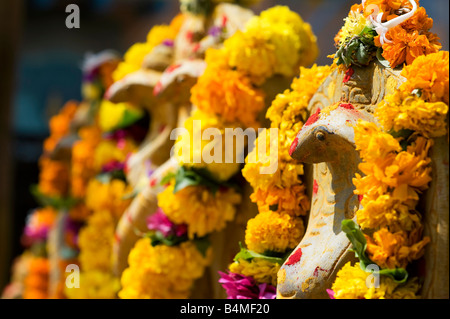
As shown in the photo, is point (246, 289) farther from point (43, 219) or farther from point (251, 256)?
point (43, 219)

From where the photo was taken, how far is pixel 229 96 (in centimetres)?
185

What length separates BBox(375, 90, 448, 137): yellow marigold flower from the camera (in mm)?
1230

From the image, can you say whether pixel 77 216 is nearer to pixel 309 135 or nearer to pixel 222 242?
pixel 222 242

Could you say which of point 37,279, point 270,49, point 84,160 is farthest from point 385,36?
point 37,279

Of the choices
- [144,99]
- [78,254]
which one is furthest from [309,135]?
[78,254]

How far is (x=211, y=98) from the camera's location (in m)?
1.87

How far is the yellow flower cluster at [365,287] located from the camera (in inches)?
49.8

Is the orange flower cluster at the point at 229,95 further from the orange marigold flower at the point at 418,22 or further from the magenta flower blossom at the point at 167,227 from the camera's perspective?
the orange marigold flower at the point at 418,22

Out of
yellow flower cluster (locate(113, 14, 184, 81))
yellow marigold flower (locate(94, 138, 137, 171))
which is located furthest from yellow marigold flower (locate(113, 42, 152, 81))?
yellow marigold flower (locate(94, 138, 137, 171))

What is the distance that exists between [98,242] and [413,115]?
6.13 feet

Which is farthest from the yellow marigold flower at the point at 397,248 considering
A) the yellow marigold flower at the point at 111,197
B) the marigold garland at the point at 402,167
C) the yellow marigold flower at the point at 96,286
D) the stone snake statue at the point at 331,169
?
the yellow marigold flower at the point at 111,197

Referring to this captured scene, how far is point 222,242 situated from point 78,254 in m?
1.42

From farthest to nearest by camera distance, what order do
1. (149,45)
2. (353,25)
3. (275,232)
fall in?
(149,45) → (275,232) → (353,25)

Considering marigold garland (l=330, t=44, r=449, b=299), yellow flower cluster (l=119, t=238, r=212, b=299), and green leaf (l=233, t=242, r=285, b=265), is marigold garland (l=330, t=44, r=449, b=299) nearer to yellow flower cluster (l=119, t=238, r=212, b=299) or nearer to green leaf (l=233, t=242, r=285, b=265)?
green leaf (l=233, t=242, r=285, b=265)
